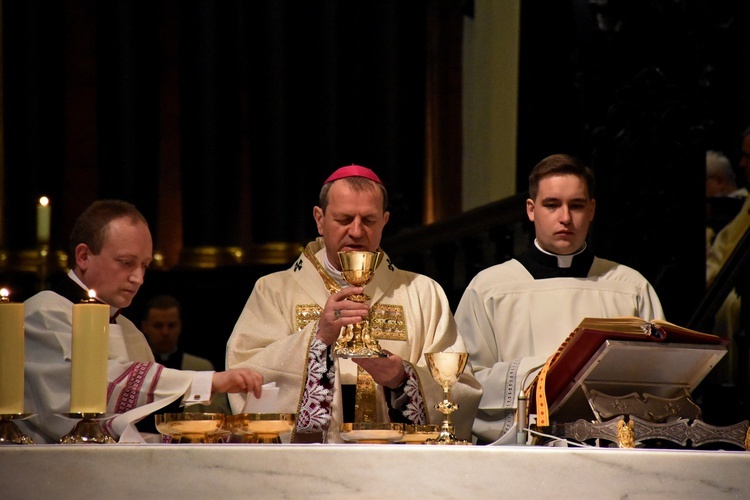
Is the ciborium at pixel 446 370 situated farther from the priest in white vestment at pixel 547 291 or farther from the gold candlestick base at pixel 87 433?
the priest in white vestment at pixel 547 291

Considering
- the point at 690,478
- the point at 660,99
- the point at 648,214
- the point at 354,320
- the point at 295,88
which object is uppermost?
the point at 295,88

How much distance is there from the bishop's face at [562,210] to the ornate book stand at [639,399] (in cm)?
115

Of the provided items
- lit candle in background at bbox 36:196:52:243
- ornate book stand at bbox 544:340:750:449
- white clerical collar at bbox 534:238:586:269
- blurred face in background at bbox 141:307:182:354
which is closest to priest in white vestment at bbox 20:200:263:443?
ornate book stand at bbox 544:340:750:449

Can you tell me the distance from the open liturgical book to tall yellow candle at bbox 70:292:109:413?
1.21m

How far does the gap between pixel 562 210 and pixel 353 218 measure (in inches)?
32.0

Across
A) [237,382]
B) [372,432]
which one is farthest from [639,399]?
[237,382]

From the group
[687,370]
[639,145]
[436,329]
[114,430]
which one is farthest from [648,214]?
[114,430]

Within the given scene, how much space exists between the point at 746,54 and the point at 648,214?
1.01 metres

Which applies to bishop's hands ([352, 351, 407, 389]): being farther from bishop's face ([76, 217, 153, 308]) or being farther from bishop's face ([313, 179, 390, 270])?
bishop's face ([76, 217, 153, 308])

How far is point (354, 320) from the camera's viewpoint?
3.69 m

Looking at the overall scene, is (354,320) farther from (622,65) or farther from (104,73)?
(104,73)

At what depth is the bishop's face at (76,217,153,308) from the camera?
167 inches

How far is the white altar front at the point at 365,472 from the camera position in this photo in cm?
287

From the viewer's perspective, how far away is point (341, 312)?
149 inches
